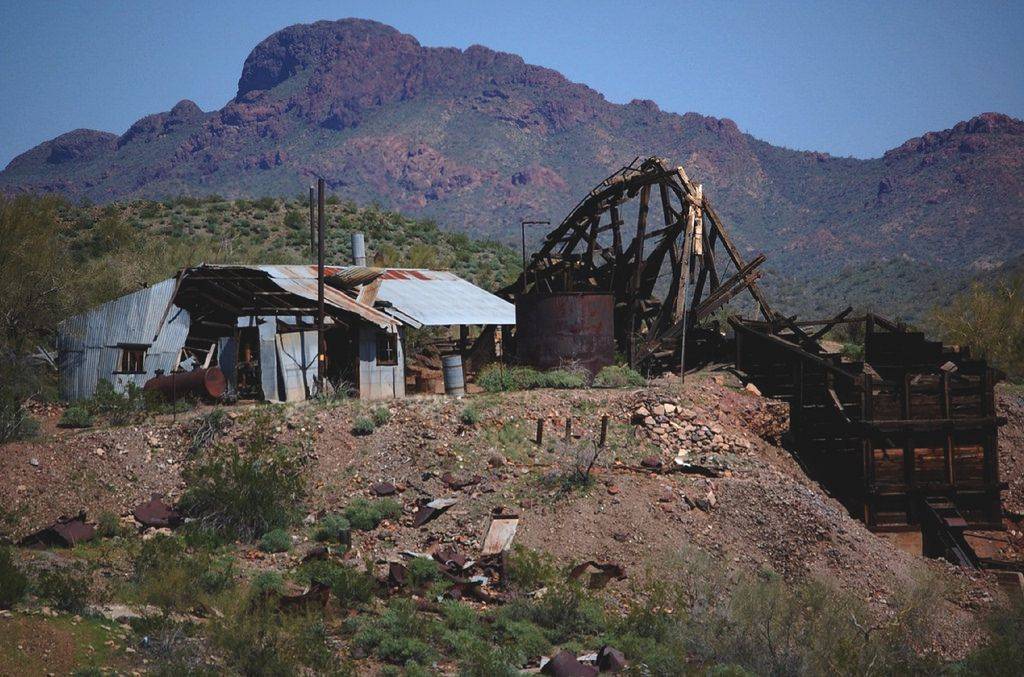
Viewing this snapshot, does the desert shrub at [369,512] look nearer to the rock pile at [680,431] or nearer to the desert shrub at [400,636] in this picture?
the desert shrub at [400,636]

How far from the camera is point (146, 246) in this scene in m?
43.1

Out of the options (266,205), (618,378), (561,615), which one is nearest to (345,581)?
(561,615)

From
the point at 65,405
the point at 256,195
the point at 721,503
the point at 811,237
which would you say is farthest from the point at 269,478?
the point at 256,195

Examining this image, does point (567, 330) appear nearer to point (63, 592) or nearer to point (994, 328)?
point (63, 592)

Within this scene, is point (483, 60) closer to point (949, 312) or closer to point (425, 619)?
point (949, 312)

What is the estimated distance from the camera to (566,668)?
12.2 m

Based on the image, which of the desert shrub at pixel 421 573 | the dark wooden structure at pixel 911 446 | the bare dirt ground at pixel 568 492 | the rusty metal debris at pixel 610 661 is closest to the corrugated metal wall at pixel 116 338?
the bare dirt ground at pixel 568 492

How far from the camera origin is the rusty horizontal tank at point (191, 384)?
23062 mm

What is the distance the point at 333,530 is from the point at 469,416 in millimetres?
4418

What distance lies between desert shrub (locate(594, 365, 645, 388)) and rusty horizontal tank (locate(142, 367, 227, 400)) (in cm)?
834

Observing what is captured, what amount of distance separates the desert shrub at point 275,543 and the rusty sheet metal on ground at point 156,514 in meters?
1.90

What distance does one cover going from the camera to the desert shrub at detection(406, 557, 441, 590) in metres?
15.1

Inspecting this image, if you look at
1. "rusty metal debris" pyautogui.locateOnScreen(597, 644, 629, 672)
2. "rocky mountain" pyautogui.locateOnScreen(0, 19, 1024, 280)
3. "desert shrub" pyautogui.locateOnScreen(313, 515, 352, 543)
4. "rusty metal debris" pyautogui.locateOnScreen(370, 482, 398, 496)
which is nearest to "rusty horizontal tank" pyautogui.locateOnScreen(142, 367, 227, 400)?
"rusty metal debris" pyautogui.locateOnScreen(370, 482, 398, 496)

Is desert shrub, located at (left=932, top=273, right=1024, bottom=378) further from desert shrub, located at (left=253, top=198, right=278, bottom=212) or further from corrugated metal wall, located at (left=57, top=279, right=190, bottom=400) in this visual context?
desert shrub, located at (left=253, top=198, right=278, bottom=212)
